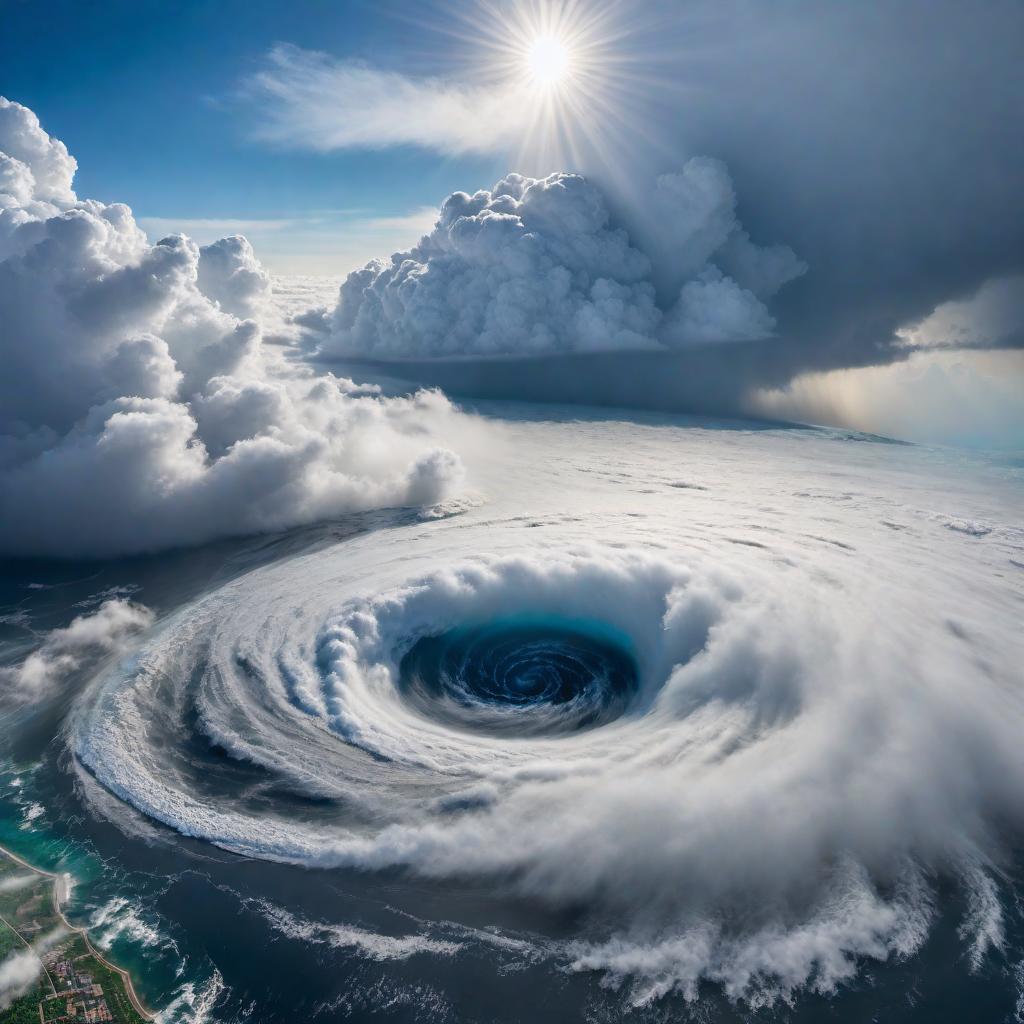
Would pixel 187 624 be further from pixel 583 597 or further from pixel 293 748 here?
pixel 583 597

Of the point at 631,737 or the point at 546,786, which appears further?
the point at 631,737

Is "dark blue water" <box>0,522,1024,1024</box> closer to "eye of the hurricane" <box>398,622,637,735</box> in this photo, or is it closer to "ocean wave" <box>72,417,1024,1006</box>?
"ocean wave" <box>72,417,1024,1006</box>

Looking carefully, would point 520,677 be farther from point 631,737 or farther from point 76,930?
point 76,930

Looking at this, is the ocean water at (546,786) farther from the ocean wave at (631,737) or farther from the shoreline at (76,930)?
the shoreline at (76,930)

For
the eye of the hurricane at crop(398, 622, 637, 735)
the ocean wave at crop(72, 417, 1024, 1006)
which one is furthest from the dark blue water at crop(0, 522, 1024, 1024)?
the eye of the hurricane at crop(398, 622, 637, 735)

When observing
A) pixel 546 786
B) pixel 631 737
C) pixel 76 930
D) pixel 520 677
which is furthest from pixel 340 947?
pixel 520 677
